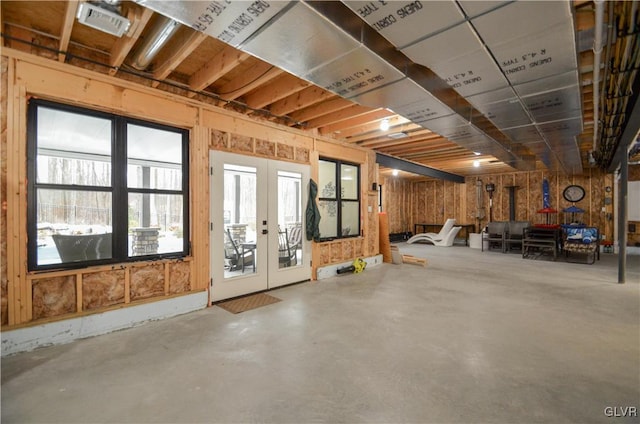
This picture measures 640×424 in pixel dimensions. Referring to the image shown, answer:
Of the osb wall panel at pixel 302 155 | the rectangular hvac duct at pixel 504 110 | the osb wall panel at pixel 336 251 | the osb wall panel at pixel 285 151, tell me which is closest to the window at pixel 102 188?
the osb wall panel at pixel 285 151

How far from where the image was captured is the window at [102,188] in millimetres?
2871

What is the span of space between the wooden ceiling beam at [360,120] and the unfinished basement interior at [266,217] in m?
0.04

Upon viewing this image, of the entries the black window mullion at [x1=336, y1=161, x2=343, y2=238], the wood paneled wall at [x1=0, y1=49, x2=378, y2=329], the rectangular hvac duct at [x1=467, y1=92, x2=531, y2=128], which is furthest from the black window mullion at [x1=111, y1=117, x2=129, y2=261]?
the rectangular hvac duct at [x1=467, y1=92, x2=531, y2=128]

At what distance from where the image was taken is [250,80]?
3.43 metres

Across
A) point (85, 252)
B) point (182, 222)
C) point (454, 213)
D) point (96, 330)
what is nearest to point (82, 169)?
point (85, 252)

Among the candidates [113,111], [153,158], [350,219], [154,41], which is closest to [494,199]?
[350,219]

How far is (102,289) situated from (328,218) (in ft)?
12.2

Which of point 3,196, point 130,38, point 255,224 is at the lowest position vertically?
point 255,224

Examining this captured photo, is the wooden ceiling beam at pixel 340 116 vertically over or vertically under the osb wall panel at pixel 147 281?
over

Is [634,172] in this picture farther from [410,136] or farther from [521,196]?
[410,136]

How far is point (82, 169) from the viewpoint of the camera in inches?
121

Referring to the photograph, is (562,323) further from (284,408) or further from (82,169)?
(82,169)

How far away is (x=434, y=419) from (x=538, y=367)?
1236 mm

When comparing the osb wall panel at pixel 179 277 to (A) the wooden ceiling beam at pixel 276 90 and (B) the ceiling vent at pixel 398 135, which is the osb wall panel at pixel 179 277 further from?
(B) the ceiling vent at pixel 398 135
